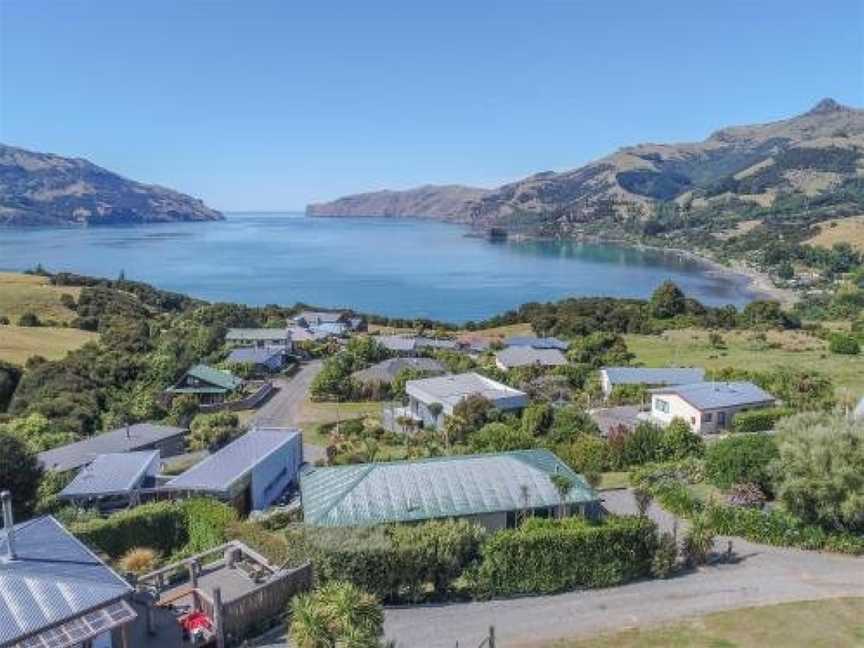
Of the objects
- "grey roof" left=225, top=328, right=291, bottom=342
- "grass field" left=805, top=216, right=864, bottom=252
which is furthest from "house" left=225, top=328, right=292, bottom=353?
"grass field" left=805, top=216, right=864, bottom=252

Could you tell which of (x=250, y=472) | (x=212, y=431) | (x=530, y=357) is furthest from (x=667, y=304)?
(x=250, y=472)

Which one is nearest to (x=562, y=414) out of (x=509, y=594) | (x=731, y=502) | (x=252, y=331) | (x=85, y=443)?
(x=731, y=502)

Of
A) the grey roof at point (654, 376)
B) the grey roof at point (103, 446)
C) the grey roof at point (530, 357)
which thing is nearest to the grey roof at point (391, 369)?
the grey roof at point (530, 357)

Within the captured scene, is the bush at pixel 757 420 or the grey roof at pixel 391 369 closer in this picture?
the bush at pixel 757 420

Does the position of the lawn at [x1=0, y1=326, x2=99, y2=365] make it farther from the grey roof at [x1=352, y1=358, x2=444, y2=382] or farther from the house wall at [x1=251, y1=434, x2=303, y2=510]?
the house wall at [x1=251, y1=434, x2=303, y2=510]

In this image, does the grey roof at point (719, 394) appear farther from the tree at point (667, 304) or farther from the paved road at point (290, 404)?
the tree at point (667, 304)

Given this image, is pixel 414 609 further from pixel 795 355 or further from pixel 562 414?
pixel 795 355
